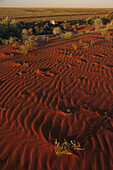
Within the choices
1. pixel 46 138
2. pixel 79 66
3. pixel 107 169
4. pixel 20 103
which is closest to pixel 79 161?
pixel 107 169

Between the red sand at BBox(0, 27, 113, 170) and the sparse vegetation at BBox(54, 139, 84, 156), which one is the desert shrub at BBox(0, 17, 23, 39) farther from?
the sparse vegetation at BBox(54, 139, 84, 156)

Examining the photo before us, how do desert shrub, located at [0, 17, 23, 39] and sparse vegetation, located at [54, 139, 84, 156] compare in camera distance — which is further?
desert shrub, located at [0, 17, 23, 39]

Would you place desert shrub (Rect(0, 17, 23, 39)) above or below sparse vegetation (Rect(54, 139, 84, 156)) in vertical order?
above

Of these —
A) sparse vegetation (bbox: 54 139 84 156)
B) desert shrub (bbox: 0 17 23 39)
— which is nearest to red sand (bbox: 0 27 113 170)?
sparse vegetation (bbox: 54 139 84 156)

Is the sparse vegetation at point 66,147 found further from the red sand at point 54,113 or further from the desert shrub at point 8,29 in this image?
the desert shrub at point 8,29

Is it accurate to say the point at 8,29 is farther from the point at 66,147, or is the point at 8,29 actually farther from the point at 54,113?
the point at 66,147

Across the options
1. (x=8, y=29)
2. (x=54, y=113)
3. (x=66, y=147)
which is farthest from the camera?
(x=8, y=29)

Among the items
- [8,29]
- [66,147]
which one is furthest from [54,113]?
[8,29]

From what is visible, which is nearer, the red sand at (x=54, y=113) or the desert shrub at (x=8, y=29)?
the red sand at (x=54, y=113)

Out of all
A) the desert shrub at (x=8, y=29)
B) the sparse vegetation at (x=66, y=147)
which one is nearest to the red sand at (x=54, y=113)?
the sparse vegetation at (x=66, y=147)
